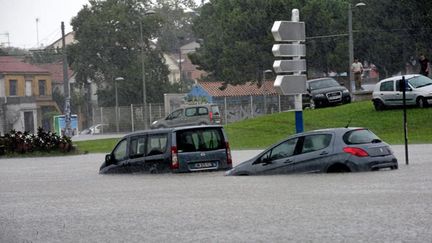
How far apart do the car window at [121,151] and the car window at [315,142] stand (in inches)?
245

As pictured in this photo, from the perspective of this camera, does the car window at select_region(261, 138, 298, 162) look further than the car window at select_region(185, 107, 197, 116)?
No

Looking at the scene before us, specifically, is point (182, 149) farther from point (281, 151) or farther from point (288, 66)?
point (288, 66)

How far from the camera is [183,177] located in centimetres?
2434

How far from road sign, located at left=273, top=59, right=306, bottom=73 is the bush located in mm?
18402

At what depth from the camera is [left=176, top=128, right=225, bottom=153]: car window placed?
2538cm

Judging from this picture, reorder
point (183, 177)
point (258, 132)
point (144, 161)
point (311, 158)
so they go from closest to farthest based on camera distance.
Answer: point (311, 158) → point (183, 177) → point (144, 161) → point (258, 132)

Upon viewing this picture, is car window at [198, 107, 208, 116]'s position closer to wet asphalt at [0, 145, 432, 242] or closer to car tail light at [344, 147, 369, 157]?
wet asphalt at [0, 145, 432, 242]

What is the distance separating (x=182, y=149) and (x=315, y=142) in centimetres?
426

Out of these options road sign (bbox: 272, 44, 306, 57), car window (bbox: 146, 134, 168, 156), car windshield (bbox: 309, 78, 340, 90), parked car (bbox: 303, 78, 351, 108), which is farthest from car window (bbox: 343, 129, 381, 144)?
parked car (bbox: 303, 78, 351, 108)

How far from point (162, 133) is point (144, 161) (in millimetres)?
1154

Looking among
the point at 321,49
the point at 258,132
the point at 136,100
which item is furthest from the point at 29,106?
the point at 258,132

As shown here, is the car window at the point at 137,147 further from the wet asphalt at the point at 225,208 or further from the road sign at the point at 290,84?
the road sign at the point at 290,84

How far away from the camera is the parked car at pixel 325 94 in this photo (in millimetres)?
52031

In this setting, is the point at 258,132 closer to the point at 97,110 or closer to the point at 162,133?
the point at 162,133
